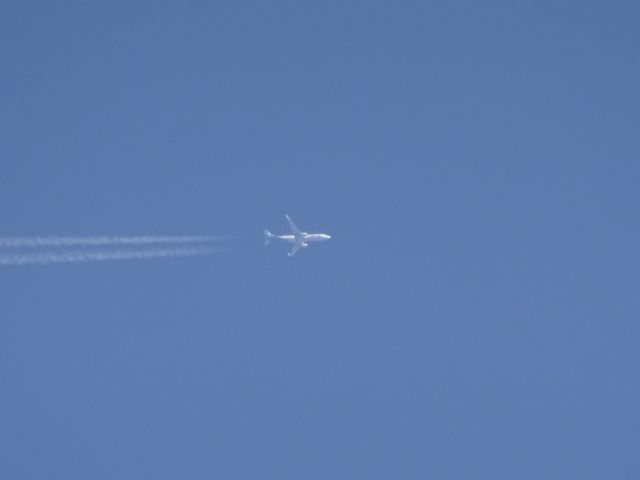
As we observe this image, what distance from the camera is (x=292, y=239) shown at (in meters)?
41.6
